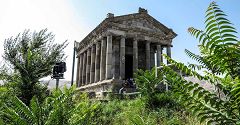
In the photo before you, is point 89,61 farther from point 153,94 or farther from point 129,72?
point 153,94

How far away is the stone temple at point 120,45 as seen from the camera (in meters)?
30.9

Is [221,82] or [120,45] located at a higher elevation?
[120,45]

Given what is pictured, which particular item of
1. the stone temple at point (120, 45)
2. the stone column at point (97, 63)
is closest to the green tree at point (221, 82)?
the stone temple at point (120, 45)

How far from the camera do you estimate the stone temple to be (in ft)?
101

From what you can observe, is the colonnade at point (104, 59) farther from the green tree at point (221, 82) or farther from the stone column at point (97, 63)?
the green tree at point (221, 82)

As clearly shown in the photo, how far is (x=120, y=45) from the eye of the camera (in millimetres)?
32688

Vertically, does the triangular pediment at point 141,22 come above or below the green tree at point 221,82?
above

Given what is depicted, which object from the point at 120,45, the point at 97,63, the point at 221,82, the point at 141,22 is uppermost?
the point at 141,22

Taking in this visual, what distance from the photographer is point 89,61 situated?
3875cm

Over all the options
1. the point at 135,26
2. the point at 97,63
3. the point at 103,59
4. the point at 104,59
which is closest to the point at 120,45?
the point at 104,59

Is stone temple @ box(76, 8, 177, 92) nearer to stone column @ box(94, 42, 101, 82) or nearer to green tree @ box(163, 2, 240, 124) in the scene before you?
stone column @ box(94, 42, 101, 82)

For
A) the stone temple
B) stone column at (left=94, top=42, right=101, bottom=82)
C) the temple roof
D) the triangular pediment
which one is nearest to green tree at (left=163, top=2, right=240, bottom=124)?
the stone temple

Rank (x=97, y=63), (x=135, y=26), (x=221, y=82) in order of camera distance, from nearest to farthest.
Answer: (x=221, y=82), (x=135, y=26), (x=97, y=63)

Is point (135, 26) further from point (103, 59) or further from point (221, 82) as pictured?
point (221, 82)
